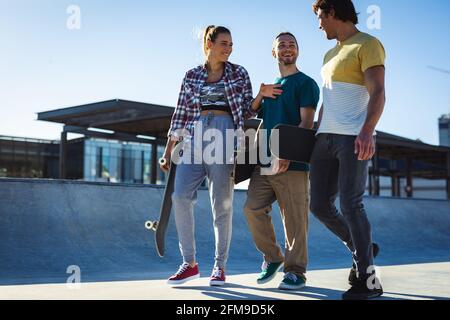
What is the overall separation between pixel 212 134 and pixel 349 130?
1.16 m

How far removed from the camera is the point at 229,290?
3838 millimetres

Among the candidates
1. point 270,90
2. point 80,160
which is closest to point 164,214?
point 270,90

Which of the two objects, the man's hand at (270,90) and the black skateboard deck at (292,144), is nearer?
the black skateboard deck at (292,144)

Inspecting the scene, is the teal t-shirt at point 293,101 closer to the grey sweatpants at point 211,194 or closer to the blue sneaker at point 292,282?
the grey sweatpants at point 211,194

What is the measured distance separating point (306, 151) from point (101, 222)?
497 centimetres

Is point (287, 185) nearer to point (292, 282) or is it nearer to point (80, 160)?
point (292, 282)

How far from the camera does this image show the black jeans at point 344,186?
136 inches

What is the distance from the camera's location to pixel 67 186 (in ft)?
28.6

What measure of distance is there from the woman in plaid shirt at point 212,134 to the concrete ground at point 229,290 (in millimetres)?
281

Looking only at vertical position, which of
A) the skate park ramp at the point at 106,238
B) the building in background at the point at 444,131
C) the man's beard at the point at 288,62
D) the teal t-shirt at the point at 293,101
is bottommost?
the skate park ramp at the point at 106,238

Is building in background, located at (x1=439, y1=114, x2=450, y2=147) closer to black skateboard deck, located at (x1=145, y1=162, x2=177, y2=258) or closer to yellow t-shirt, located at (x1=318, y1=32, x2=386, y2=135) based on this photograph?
black skateboard deck, located at (x1=145, y1=162, x2=177, y2=258)

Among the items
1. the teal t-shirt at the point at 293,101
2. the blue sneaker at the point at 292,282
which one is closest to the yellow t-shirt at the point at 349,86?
the teal t-shirt at the point at 293,101

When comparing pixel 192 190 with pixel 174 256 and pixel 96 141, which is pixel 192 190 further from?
pixel 96 141
